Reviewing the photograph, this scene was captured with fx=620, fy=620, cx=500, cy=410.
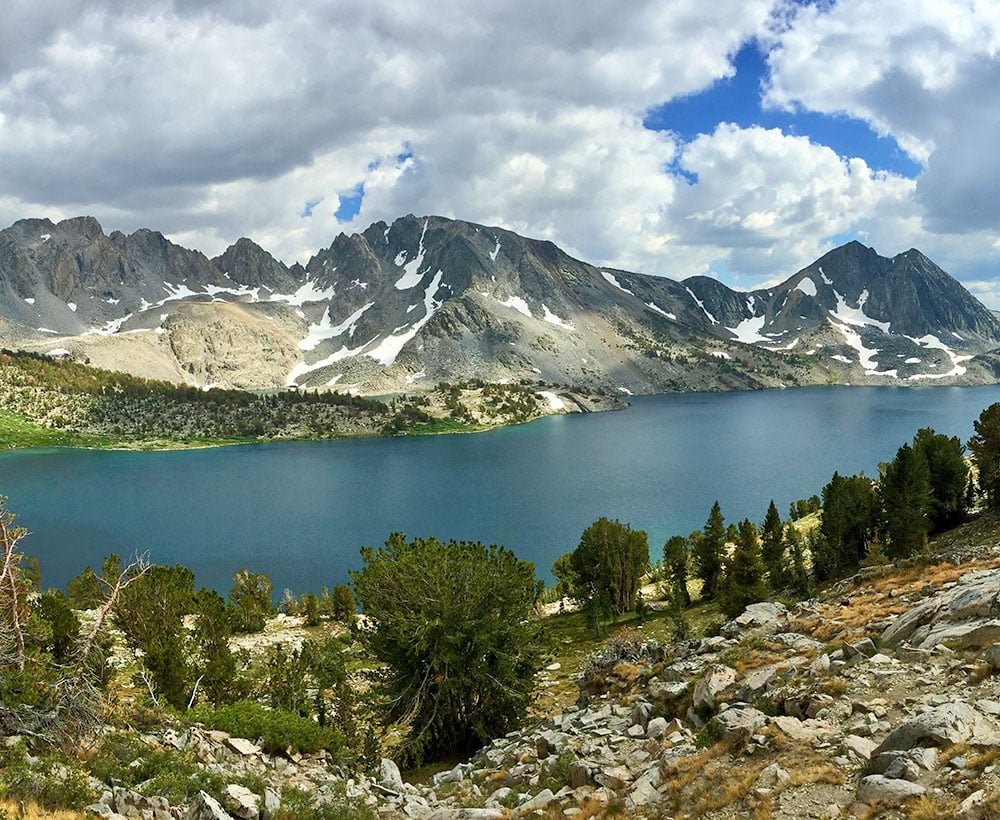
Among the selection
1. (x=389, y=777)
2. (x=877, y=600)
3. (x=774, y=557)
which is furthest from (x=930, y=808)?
(x=774, y=557)

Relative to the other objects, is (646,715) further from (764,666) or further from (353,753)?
(353,753)

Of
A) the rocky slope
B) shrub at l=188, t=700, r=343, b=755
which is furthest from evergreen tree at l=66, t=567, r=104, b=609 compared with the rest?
the rocky slope

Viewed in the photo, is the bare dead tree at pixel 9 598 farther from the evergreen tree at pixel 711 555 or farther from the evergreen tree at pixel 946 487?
the evergreen tree at pixel 946 487

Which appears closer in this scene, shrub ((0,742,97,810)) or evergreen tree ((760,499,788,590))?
shrub ((0,742,97,810))

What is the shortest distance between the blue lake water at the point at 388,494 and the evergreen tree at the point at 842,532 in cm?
3038

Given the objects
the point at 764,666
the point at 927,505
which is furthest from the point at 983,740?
the point at 927,505

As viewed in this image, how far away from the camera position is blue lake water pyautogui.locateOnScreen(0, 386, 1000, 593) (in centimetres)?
9381

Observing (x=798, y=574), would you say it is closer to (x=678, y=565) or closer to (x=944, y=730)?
(x=678, y=565)

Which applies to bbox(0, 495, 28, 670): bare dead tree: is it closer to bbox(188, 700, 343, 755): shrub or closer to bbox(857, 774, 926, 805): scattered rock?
bbox(188, 700, 343, 755): shrub

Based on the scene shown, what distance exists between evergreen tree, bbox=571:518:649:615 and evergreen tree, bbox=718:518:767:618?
8.56 metres

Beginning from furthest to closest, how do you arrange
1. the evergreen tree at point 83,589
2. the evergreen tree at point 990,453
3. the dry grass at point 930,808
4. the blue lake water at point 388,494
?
the blue lake water at point 388,494 → the evergreen tree at point 83,589 → the evergreen tree at point 990,453 → the dry grass at point 930,808

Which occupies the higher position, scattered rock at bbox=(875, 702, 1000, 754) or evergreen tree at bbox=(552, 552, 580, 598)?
scattered rock at bbox=(875, 702, 1000, 754)

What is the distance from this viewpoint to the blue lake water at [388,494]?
93.8m

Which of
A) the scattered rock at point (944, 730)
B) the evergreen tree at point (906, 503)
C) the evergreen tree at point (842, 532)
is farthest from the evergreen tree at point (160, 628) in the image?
the evergreen tree at point (906, 503)
